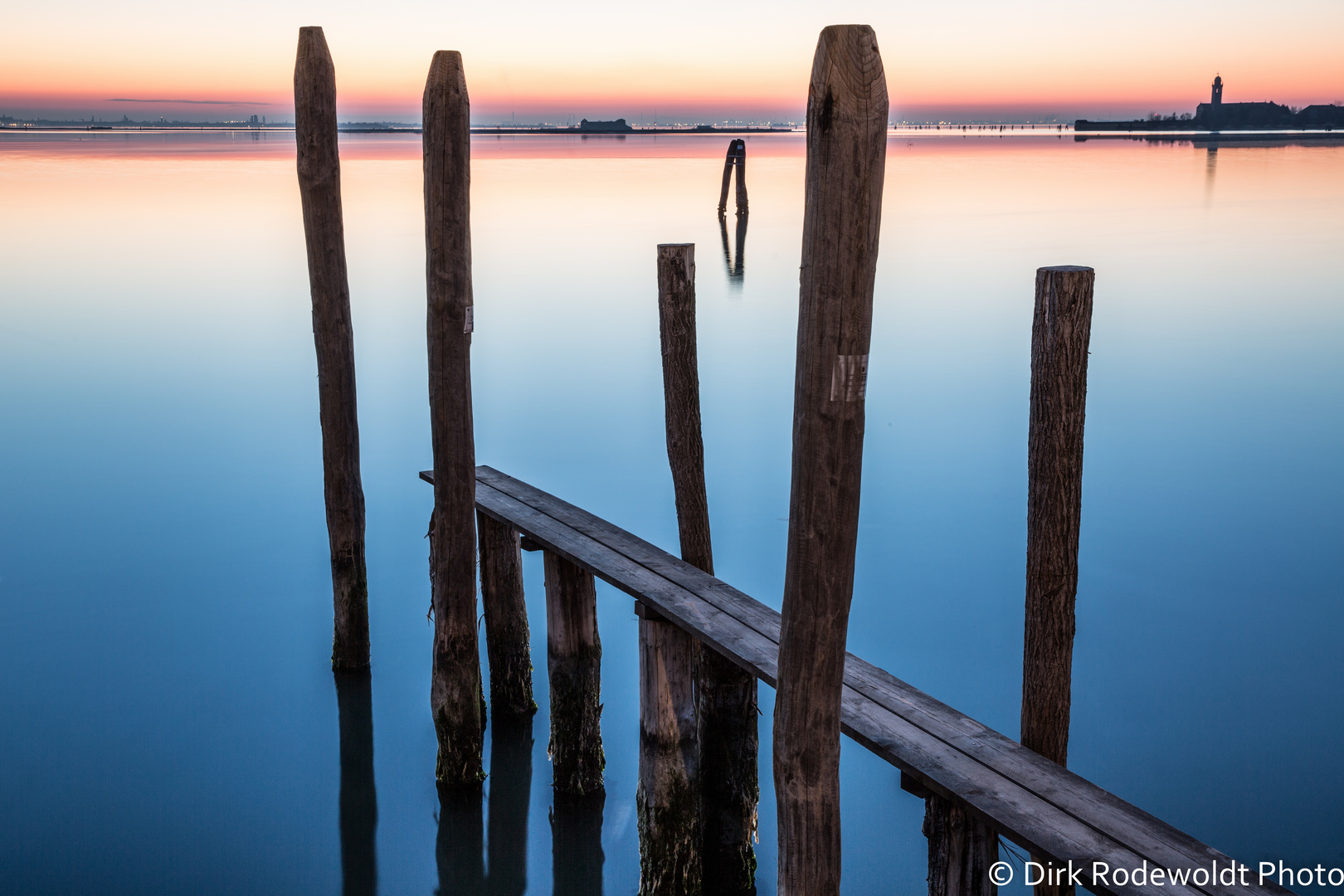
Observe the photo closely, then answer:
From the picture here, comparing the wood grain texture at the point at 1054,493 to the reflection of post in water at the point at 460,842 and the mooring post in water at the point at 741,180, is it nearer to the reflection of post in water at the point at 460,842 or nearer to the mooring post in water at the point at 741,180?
the reflection of post in water at the point at 460,842

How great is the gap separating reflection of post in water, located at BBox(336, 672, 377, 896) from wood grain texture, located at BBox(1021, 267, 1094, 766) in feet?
10.3

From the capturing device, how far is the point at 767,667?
11.9 ft

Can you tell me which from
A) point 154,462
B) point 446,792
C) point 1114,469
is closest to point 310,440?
point 154,462

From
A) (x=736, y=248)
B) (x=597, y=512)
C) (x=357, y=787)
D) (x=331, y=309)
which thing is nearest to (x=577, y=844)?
(x=357, y=787)

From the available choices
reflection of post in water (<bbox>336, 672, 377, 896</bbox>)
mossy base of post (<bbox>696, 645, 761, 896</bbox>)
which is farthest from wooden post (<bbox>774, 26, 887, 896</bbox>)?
reflection of post in water (<bbox>336, 672, 377, 896</bbox>)

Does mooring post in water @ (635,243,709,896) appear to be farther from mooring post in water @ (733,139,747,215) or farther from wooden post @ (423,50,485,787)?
mooring post in water @ (733,139,747,215)

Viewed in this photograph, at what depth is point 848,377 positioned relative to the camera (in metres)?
2.56

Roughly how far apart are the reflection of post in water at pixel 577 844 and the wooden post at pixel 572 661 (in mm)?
189

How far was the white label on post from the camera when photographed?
100.0 inches

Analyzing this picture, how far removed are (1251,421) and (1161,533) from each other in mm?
3834

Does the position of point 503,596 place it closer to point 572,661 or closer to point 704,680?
point 572,661

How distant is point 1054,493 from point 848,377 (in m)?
0.95

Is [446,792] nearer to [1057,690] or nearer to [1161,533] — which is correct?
[1057,690]

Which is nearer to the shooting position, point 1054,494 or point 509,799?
point 1054,494
